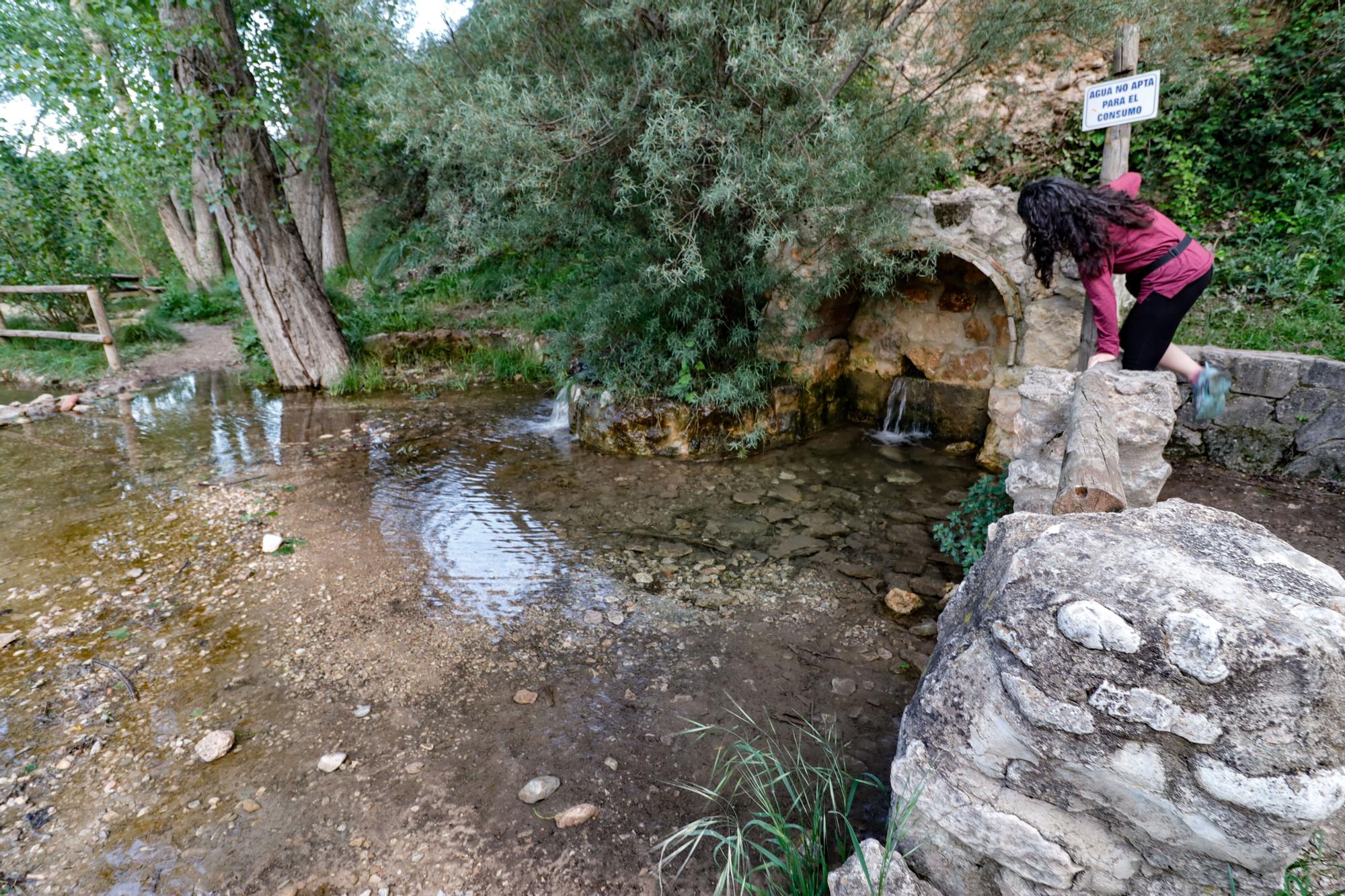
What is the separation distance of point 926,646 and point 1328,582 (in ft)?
6.50

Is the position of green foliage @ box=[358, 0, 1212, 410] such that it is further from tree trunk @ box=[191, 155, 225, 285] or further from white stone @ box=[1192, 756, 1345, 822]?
tree trunk @ box=[191, 155, 225, 285]

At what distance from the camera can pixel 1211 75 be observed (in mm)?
6234

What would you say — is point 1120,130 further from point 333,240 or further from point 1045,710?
point 333,240

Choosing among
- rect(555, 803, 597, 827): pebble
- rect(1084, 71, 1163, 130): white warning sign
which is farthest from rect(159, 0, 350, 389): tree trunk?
rect(1084, 71, 1163, 130): white warning sign

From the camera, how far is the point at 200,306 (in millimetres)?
11766

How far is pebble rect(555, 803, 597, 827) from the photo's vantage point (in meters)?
2.19

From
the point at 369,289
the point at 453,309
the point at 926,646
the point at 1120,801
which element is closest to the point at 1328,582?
the point at 1120,801

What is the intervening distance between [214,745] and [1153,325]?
191 inches

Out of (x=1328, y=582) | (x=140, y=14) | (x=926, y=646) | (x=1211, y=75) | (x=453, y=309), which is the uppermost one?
(x=140, y=14)

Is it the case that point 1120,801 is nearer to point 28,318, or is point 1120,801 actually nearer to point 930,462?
point 930,462

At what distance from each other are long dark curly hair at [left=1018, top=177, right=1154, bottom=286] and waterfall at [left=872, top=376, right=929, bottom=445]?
2.89 m

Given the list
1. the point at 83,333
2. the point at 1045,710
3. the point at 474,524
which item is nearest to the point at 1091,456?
the point at 1045,710

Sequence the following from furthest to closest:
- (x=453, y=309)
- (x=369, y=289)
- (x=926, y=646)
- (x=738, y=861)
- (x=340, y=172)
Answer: (x=340, y=172)
(x=369, y=289)
(x=453, y=309)
(x=926, y=646)
(x=738, y=861)

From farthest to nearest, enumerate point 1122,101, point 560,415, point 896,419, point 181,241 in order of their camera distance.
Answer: point 181,241
point 560,415
point 896,419
point 1122,101
